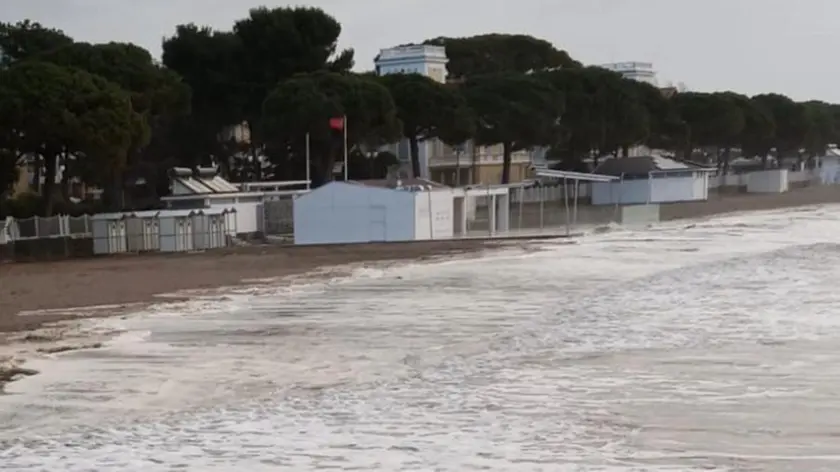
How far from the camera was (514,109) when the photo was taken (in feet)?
166

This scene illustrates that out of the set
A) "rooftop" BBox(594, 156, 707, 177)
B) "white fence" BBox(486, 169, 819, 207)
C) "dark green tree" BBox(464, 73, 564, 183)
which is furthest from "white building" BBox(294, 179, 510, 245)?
"rooftop" BBox(594, 156, 707, 177)

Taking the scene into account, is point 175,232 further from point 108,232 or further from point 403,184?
point 403,184

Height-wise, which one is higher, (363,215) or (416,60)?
(416,60)

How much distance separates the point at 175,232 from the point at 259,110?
1438 centimetres

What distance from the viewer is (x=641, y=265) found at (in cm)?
2506

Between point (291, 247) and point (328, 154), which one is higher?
point (328, 154)

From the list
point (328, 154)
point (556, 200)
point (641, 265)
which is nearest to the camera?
point (641, 265)

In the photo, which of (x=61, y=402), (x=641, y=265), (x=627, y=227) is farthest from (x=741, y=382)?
(x=627, y=227)

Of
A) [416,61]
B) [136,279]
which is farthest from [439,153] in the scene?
[136,279]

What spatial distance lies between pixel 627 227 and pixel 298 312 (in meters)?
24.4

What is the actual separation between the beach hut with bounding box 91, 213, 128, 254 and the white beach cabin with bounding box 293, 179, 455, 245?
5.17 metres

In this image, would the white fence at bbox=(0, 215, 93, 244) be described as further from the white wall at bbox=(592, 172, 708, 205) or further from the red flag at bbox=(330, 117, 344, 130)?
the white wall at bbox=(592, 172, 708, 205)

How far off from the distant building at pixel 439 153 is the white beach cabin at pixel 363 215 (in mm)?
23334

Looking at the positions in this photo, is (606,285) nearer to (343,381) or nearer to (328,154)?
(343,381)
